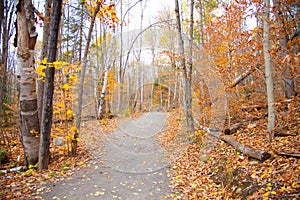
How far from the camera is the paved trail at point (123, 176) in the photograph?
3.98 metres

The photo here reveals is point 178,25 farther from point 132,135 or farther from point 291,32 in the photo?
point 132,135

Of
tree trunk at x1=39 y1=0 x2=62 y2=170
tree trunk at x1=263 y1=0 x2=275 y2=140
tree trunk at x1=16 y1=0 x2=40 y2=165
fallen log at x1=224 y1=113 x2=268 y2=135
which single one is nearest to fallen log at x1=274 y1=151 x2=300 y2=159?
tree trunk at x1=263 y1=0 x2=275 y2=140

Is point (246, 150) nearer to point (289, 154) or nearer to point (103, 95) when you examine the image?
point (289, 154)

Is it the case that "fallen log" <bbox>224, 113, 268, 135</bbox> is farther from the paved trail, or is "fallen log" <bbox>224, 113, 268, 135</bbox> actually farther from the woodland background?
the paved trail

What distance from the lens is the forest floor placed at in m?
3.43

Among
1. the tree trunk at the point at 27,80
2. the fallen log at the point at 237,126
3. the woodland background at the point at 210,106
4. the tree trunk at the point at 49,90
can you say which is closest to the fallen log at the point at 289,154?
the woodland background at the point at 210,106

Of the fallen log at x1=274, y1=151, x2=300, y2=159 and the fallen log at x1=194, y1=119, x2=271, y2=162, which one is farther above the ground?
the fallen log at x1=274, y1=151, x2=300, y2=159

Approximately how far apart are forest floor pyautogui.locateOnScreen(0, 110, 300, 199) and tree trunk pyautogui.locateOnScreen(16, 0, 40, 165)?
0.69m

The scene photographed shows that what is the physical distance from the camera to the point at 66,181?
442 centimetres

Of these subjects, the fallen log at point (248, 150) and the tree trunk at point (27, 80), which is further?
the tree trunk at point (27, 80)

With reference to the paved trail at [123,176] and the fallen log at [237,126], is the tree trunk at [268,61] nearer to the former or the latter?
the fallen log at [237,126]

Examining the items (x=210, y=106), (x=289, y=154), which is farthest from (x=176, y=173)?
(x=210, y=106)

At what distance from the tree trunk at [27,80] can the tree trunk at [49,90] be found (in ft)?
1.33

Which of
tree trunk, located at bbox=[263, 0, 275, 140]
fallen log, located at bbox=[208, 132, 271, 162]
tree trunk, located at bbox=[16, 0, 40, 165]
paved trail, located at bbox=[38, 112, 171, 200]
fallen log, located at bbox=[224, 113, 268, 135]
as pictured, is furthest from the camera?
fallen log, located at bbox=[224, 113, 268, 135]
